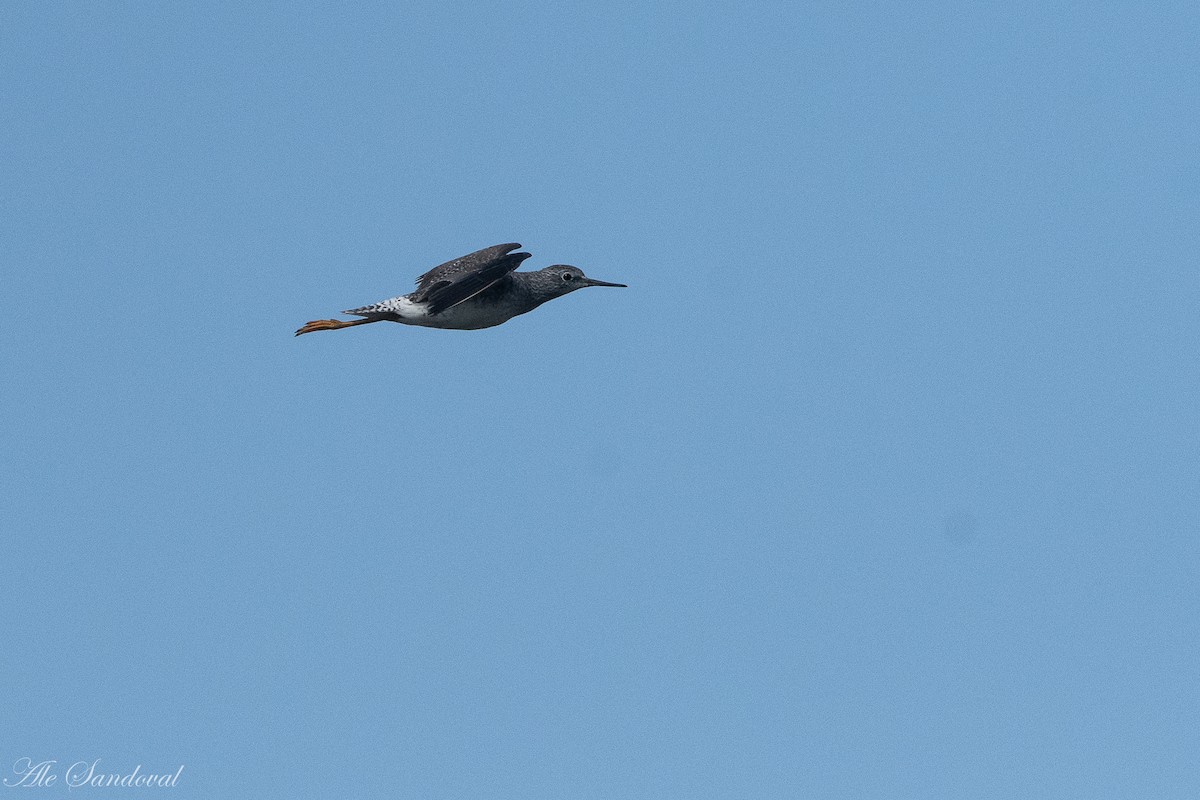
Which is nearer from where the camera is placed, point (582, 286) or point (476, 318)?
point (476, 318)

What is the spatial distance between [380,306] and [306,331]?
7.52 ft

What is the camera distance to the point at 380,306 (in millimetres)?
29016

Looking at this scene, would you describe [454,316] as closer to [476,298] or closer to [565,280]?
[476,298]

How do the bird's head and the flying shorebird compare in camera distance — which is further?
the bird's head

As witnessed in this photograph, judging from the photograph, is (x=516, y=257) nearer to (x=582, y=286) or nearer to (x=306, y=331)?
(x=582, y=286)

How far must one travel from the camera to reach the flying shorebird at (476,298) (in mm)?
28422

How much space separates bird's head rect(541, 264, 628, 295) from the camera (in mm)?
30453

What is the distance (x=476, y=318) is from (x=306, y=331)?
3.58 metres

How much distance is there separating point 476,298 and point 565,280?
2.49 m

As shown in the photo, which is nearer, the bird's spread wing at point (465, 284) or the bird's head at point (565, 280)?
the bird's spread wing at point (465, 284)

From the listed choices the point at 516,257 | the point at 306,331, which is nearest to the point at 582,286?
the point at 516,257

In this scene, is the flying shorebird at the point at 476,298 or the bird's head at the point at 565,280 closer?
the flying shorebird at the point at 476,298

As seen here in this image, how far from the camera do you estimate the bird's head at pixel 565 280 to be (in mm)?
30453

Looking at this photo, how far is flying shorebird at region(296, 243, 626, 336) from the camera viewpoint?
28422mm
